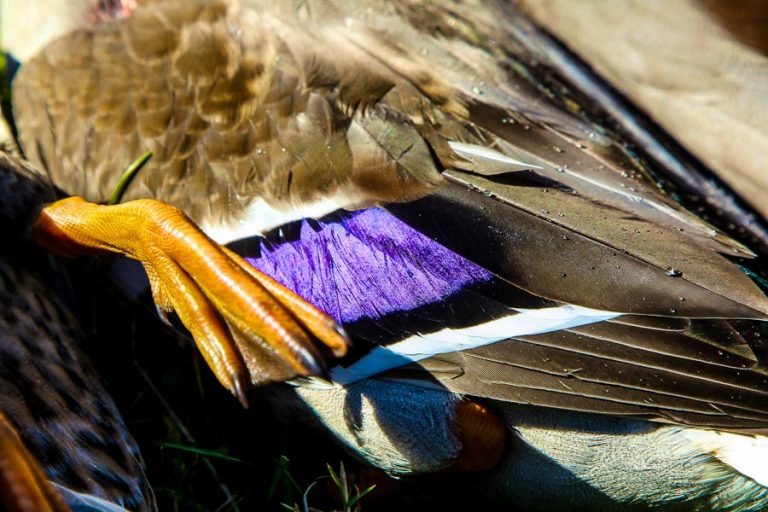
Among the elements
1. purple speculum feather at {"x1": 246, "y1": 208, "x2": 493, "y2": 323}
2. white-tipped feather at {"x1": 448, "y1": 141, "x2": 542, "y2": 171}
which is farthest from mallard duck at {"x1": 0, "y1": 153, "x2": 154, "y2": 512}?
white-tipped feather at {"x1": 448, "y1": 141, "x2": 542, "y2": 171}

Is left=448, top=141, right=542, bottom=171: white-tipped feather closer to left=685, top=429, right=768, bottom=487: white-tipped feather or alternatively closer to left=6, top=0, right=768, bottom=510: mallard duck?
left=6, top=0, right=768, bottom=510: mallard duck

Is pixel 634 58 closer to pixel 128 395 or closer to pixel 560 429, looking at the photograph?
pixel 560 429

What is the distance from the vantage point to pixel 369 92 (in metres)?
1.99

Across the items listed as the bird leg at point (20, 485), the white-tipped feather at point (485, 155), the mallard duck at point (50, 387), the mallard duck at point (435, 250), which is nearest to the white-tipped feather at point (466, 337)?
the mallard duck at point (435, 250)

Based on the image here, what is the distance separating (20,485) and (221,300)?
72 cm

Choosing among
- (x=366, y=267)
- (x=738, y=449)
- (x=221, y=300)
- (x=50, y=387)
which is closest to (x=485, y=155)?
(x=366, y=267)

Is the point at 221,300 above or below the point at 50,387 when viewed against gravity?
above

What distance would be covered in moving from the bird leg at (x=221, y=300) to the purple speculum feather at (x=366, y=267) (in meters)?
0.09

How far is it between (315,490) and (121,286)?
2.40 ft

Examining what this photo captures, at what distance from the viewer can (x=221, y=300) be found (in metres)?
1.81

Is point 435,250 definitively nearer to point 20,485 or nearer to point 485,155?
point 485,155

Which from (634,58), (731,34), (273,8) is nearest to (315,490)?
(273,8)

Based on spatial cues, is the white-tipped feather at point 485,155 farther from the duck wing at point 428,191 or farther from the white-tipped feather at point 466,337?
the white-tipped feather at point 466,337

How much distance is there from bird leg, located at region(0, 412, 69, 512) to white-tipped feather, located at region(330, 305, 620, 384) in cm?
73
